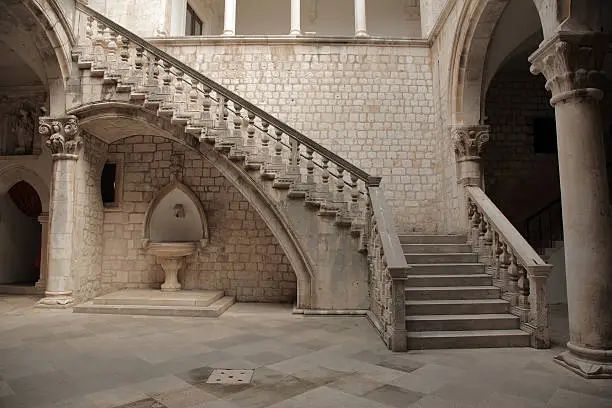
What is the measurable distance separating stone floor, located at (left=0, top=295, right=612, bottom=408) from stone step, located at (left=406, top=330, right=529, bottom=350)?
0.12 metres

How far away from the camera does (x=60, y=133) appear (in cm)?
657

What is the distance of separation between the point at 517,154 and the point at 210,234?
7.29m

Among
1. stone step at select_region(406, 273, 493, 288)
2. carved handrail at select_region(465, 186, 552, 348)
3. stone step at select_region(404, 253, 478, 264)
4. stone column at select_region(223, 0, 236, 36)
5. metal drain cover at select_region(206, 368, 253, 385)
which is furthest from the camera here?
stone column at select_region(223, 0, 236, 36)

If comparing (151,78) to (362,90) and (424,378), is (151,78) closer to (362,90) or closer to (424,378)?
(362,90)

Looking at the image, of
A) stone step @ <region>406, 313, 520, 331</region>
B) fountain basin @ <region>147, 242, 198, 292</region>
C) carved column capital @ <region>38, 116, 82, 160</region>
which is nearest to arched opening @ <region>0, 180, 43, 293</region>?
carved column capital @ <region>38, 116, 82, 160</region>

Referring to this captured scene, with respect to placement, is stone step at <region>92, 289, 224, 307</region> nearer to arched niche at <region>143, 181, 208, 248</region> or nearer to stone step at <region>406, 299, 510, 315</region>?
arched niche at <region>143, 181, 208, 248</region>

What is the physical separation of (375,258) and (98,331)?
3999mm

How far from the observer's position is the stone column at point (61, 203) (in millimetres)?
6406

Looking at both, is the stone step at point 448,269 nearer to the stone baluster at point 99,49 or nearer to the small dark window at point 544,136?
the small dark window at point 544,136

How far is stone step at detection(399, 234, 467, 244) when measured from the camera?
6.17m

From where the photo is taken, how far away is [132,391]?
9.50 ft

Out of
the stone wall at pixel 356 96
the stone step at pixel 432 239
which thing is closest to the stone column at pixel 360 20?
the stone wall at pixel 356 96

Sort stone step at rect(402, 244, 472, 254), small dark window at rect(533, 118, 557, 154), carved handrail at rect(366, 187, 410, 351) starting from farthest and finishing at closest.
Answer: small dark window at rect(533, 118, 557, 154) < stone step at rect(402, 244, 472, 254) < carved handrail at rect(366, 187, 410, 351)

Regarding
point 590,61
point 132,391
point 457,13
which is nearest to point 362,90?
point 457,13
